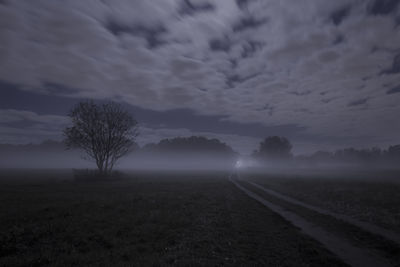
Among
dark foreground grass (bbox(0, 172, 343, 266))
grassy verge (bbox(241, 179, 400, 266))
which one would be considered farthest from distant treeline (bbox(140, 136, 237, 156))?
grassy verge (bbox(241, 179, 400, 266))

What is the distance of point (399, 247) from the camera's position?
9766 mm

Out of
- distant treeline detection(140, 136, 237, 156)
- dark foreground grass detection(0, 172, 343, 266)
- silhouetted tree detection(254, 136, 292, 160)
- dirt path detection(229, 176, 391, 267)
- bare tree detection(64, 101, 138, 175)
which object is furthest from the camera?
distant treeline detection(140, 136, 237, 156)

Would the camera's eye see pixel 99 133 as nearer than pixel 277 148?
Yes

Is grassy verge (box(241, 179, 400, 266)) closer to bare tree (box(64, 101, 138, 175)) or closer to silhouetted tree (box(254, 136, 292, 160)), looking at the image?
bare tree (box(64, 101, 138, 175))

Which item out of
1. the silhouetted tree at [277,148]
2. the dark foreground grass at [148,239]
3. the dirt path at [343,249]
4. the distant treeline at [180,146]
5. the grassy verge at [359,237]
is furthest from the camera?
the distant treeline at [180,146]

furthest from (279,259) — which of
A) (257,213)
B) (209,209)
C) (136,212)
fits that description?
(136,212)

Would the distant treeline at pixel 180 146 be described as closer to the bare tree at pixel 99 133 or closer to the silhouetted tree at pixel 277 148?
the silhouetted tree at pixel 277 148

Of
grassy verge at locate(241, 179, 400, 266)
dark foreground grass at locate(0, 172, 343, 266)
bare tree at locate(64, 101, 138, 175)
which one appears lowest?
grassy verge at locate(241, 179, 400, 266)

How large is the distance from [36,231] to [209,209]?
1291 centimetres

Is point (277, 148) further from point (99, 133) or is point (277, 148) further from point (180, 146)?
point (99, 133)

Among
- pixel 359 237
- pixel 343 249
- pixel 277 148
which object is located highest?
pixel 277 148

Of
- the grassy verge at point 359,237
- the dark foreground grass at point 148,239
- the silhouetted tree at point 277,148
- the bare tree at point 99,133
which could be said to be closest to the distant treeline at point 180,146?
the silhouetted tree at point 277,148

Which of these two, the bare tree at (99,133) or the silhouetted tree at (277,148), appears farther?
the silhouetted tree at (277,148)

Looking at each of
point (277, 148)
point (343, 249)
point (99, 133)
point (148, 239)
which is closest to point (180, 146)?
point (277, 148)
